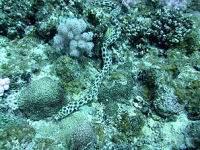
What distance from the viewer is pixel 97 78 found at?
503cm

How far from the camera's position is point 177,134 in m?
4.22

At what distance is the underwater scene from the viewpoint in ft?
13.2

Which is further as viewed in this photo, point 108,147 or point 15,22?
point 15,22

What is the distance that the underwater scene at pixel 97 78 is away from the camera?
402 centimetres

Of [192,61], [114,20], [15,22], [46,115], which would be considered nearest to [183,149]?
[192,61]

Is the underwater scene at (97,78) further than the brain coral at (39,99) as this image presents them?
No

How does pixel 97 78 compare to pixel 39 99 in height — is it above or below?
above

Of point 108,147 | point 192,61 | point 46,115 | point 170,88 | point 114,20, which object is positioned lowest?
point 108,147

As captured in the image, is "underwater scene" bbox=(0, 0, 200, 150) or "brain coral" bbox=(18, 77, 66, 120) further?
"brain coral" bbox=(18, 77, 66, 120)

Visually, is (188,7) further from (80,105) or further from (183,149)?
(80,105)

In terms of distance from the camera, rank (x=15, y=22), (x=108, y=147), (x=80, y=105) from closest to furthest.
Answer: (x=108, y=147)
(x=80, y=105)
(x=15, y=22)

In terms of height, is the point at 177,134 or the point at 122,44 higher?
the point at 122,44

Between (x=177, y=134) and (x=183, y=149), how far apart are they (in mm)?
425

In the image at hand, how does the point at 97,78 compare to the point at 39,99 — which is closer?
the point at 39,99
